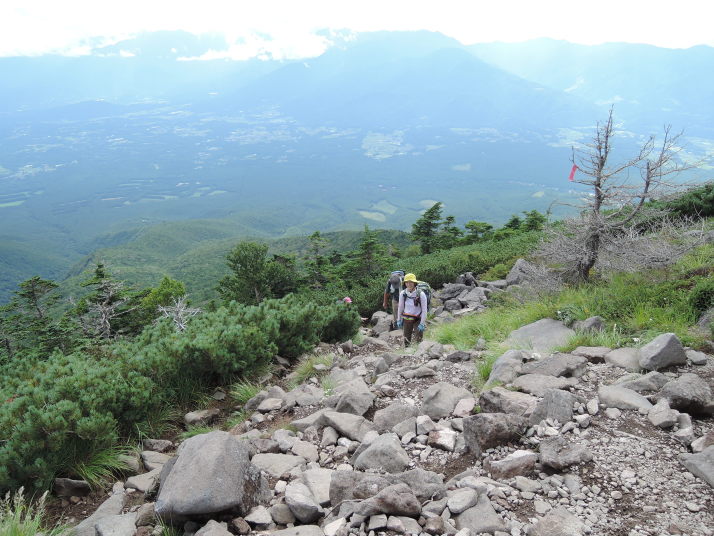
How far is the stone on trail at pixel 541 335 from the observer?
26.6 ft

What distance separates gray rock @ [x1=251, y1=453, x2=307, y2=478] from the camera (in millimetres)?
5033

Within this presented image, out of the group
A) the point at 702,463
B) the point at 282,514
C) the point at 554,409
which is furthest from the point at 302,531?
the point at 702,463

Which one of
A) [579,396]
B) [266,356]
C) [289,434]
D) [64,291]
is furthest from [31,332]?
[64,291]

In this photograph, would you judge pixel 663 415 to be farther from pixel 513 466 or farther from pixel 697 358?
pixel 697 358

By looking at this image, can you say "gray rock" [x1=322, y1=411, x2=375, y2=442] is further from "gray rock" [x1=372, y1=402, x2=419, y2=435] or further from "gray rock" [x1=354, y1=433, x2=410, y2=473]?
"gray rock" [x1=354, y1=433, x2=410, y2=473]

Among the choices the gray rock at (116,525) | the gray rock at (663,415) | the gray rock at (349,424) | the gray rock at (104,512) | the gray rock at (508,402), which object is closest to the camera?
the gray rock at (116,525)

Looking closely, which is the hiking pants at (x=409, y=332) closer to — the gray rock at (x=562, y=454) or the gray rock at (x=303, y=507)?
the gray rock at (x=562, y=454)

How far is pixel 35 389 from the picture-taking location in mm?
6484

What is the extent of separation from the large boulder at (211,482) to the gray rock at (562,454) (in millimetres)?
2795

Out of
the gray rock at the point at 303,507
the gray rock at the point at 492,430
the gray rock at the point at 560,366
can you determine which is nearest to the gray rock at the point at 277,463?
the gray rock at the point at 303,507

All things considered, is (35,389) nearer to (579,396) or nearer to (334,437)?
(334,437)

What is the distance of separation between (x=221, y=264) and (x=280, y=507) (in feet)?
405

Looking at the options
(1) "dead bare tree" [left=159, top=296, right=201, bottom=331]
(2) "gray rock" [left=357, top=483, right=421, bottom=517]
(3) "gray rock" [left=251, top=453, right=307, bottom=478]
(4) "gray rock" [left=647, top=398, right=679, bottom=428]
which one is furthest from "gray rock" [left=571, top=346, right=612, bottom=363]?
(1) "dead bare tree" [left=159, top=296, right=201, bottom=331]

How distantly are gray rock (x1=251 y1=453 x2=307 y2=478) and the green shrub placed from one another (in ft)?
24.1
